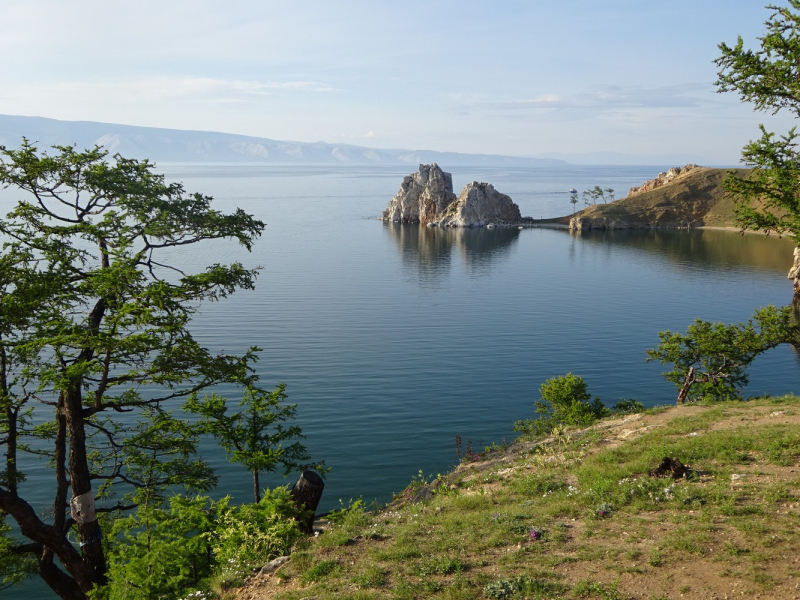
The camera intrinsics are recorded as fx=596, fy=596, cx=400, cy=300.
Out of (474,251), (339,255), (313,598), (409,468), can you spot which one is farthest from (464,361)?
(474,251)

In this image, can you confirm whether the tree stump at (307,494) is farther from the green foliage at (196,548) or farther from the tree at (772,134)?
the tree at (772,134)

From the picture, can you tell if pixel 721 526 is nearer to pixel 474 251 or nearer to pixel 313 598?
pixel 313 598

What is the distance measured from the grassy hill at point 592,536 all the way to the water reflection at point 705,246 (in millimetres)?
102172

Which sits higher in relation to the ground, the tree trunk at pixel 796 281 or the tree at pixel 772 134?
the tree at pixel 772 134

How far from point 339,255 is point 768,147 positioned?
388 feet

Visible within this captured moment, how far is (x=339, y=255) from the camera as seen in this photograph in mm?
133375

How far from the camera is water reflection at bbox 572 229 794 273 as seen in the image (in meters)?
128

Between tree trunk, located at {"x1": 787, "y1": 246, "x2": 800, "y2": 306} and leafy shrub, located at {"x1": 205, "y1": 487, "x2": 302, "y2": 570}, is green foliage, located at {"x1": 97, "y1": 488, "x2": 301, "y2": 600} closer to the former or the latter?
leafy shrub, located at {"x1": 205, "y1": 487, "x2": 302, "y2": 570}

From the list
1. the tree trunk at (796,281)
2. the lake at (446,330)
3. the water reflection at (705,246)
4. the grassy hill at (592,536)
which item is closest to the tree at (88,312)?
the grassy hill at (592,536)

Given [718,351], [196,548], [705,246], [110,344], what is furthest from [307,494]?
[705,246]

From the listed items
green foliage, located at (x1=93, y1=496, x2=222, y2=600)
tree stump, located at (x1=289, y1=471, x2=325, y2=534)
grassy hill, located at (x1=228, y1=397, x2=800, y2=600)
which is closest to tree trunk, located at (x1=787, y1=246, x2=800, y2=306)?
grassy hill, located at (x1=228, y1=397, x2=800, y2=600)

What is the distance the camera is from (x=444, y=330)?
69.9 meters

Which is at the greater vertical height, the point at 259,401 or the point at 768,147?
the point at 768,147

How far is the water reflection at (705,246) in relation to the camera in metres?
128
